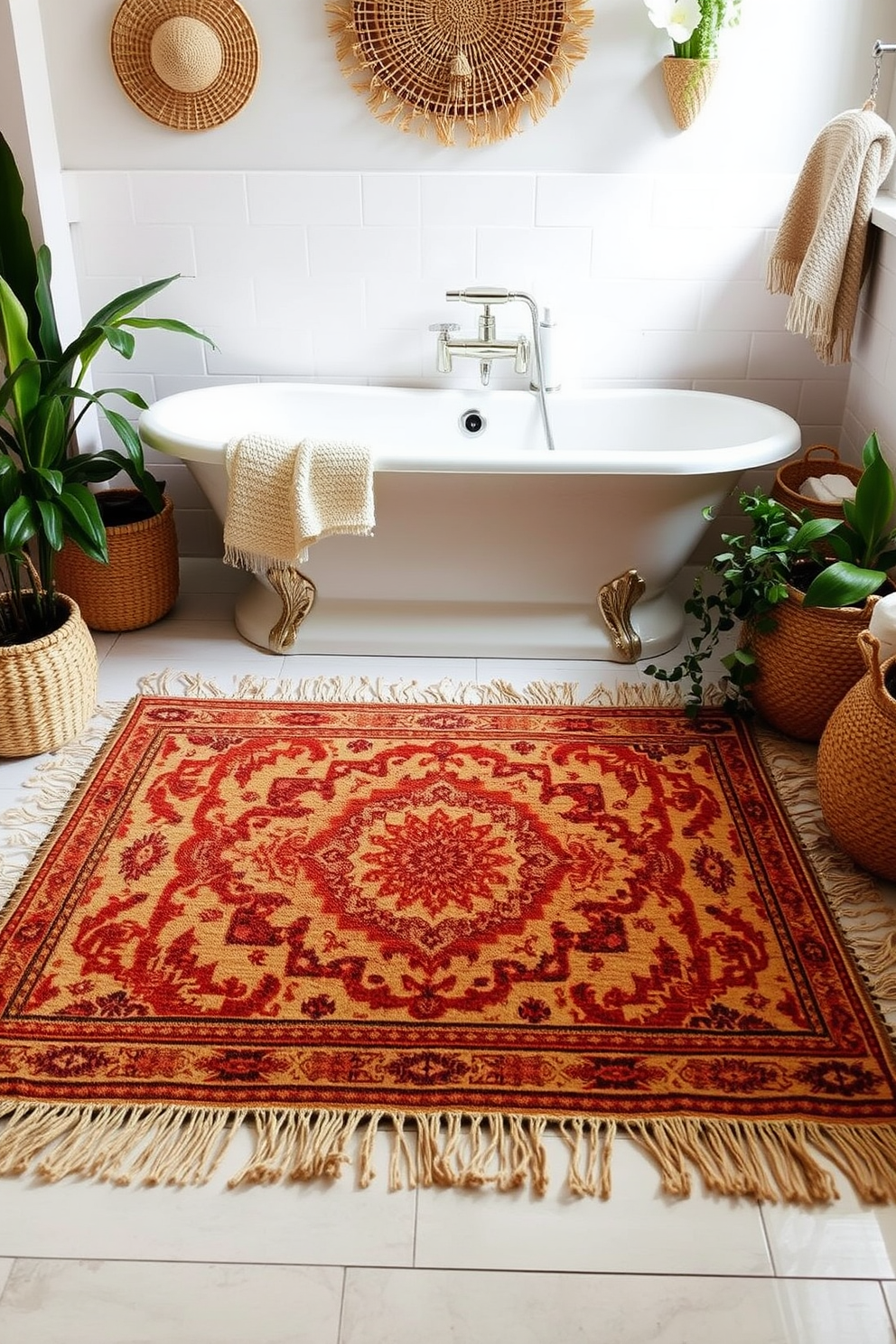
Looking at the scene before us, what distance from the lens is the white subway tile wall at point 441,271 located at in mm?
3238

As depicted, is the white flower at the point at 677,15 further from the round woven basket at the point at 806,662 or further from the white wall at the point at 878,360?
the round woven basket at the point at 806,662

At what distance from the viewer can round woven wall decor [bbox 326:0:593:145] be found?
10.1ft

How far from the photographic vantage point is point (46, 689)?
103 inches

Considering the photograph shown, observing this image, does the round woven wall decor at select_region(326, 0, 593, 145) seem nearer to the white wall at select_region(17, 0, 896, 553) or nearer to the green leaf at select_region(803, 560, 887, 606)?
the white wall at select_region(17, 0, 896, 553)

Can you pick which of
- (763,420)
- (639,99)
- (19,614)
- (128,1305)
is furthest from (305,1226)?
(639,99)

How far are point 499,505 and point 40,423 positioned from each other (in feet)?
3.45

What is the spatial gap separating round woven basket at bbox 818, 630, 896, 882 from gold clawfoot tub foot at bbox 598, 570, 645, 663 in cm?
84

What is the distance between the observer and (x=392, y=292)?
3359 millimetres

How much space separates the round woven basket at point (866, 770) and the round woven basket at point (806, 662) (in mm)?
297

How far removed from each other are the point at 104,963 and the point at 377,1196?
0.68 meters

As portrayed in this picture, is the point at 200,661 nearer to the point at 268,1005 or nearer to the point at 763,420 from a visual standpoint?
the point at 268,1005

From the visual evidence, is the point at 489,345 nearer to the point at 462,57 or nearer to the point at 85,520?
the point at 462,57

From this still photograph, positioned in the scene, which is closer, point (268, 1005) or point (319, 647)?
point (268, 1005)

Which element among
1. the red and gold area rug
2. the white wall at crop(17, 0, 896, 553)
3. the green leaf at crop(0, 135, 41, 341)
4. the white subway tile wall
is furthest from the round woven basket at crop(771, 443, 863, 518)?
the green leaf at crop(0, 135, 41, 341)
